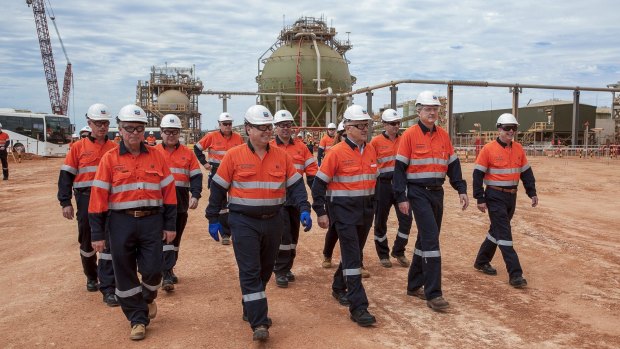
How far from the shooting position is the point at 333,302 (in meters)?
5.70

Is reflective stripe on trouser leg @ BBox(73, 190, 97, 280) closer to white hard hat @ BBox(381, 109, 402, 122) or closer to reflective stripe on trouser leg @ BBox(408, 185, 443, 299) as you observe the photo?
reflective stripe on trouser leg @ BBox(408, 185, 443, 299)

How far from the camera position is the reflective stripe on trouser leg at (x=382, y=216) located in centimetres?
734

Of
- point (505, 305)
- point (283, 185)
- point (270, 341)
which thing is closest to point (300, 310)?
point (270, 341)

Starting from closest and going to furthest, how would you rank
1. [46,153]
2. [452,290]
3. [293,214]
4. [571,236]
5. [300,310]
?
[300,310] → [452,290] → [293,214] → [571,236] → [46,153]

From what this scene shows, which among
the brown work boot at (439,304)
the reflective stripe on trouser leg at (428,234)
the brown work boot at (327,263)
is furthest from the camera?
the brown work boot at (327,263)

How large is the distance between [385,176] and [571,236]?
167 inches

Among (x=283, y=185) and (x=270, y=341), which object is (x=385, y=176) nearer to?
(x=283, y=185)

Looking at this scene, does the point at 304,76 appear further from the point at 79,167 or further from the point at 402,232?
the point at 79,167

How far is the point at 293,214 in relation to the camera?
666 cm

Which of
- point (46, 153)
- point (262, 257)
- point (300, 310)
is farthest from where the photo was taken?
point (46, 153)

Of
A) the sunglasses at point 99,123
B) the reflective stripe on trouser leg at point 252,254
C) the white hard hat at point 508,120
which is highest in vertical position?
the white hard hat at point 508,120

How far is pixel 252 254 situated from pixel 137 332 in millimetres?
1286

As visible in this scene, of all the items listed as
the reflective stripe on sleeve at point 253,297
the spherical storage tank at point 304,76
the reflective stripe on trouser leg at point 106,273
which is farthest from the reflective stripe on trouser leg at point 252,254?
the spherical storage tank at point 304,76

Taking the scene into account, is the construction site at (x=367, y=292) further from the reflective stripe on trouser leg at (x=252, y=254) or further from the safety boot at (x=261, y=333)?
the reflective stripe on trouser leg at (x=252, y=254)
